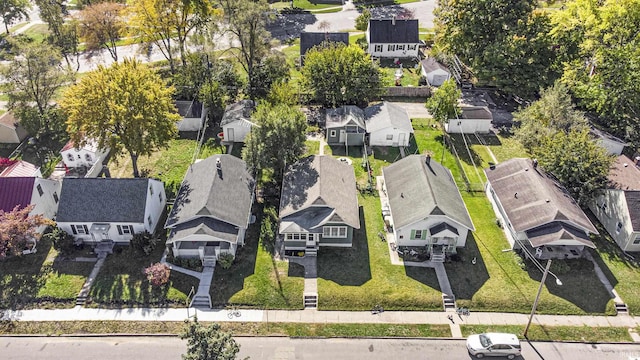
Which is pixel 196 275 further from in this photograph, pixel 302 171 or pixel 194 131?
pixel 194 131

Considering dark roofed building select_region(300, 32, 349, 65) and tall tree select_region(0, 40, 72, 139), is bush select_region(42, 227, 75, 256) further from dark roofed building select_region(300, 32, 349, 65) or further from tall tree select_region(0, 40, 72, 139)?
dark roofed building select_region(300, 32, 349, 65)

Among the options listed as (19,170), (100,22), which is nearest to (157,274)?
(19,170)

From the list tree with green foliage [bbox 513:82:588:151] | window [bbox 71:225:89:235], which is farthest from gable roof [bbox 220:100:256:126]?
tree with green foliage [bbox 513:82:588:151]

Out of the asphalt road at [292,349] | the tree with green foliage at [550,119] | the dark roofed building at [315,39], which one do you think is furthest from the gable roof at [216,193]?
the dark roofed building at [315,39]

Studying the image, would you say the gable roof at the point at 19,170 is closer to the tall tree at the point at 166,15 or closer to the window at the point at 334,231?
the tall tree at the point at 166,15

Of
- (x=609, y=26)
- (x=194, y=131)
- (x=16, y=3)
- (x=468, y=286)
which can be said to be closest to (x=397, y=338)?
(x=468, y=286)

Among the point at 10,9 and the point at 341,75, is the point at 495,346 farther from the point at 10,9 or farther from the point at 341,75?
the point at 10,9
